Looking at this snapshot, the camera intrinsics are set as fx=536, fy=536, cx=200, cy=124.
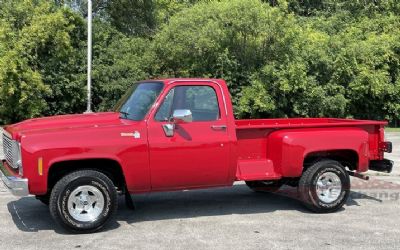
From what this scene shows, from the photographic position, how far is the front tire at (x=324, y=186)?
783cm

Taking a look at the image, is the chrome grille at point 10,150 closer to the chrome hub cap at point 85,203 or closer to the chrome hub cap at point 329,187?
the chrome hub cap at point 85,203

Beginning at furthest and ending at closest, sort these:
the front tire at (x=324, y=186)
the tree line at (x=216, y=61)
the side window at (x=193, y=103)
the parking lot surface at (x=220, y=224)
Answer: the tree line at (x=216, y=61) < the front tire at (x=324, y=186) < the side window at (x=193, y=103) < the parking lot surface at (x=220, y=224)

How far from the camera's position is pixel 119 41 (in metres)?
27.5

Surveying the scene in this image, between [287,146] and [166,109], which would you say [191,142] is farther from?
[287,146]

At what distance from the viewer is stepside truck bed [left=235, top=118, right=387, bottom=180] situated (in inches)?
299

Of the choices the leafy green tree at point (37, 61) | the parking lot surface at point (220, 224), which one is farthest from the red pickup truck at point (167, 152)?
the leafy green tree at point (37, 61)

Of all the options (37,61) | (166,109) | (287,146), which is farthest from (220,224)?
(37,61)

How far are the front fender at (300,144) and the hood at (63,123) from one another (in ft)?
7.47

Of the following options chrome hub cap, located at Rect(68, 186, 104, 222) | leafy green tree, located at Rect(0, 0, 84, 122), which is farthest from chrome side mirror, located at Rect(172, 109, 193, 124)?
leafy green tree, located at Rect(0, 0, 84, 122)

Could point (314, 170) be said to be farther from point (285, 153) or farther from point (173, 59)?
point (173, 59)

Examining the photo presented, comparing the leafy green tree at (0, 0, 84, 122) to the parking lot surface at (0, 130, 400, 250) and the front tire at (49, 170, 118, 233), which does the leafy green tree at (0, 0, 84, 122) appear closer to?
the parking lot surface at (0, 130, 400, 250)

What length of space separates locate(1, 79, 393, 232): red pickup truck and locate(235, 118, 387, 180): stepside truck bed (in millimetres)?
15

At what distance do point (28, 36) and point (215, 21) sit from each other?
8407 mm

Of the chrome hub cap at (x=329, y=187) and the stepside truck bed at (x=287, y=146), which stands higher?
the stepside truck bed at (x=287, y=146)
